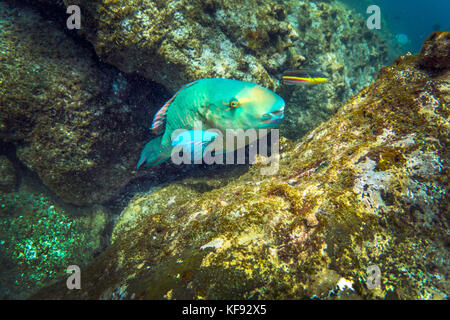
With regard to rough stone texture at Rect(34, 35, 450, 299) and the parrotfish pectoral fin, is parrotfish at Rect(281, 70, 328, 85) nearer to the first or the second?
rough stone texture at Rect(34, 35, 450, 299)

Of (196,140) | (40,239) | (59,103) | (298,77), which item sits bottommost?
(40,239)

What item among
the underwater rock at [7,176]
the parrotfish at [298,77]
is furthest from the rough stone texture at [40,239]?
the parrotfish at [298,77]

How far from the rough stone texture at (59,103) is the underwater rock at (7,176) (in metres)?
0.67

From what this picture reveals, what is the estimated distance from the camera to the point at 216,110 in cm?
220

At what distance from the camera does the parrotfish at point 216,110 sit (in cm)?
203

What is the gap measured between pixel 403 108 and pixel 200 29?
2.72 metres

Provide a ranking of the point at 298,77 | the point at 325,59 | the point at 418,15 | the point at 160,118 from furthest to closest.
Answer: the point at 418,15 → the point at 325,59 → the point at 298,77 → the point at 160,118

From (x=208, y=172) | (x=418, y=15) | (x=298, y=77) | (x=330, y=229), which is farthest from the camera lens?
(x=418, y=15)

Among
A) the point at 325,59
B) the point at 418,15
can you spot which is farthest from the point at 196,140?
the point at 418,15

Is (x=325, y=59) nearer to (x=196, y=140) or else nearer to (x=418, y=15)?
(x=196, y=140)

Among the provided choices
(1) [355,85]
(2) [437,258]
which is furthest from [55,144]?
(1) [355,85]

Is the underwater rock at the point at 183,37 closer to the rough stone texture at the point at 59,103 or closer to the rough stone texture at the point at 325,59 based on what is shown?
the rough stone texture at the point at 59,103

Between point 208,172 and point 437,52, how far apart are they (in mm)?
3179

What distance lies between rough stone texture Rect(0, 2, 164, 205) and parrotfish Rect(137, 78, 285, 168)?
5.20 feet
